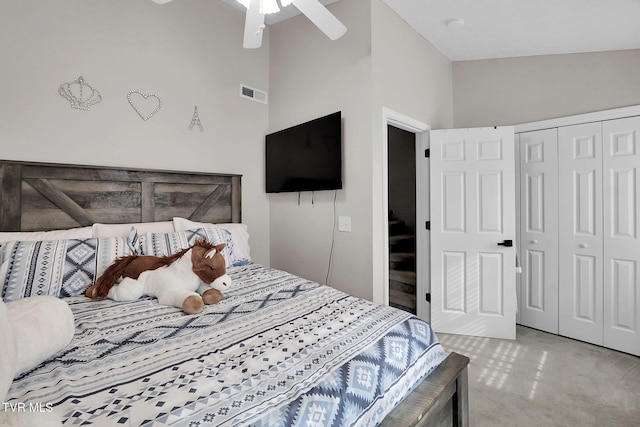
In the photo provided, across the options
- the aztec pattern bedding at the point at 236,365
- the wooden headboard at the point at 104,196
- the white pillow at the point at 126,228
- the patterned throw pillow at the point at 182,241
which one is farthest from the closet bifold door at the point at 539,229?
the white pillow at the point at 126,228

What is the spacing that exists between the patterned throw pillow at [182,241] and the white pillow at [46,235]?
0.35m

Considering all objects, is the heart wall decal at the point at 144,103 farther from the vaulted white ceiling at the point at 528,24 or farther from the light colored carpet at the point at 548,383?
the light colored carpet at the point at 548,383

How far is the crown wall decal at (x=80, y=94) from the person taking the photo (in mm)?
2105

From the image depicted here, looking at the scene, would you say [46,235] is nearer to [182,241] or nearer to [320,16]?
[182,241]

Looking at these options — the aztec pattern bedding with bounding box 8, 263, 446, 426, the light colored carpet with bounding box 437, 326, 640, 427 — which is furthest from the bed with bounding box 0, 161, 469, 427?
the light colored carpet with bounding box 437, 326, 640, 427

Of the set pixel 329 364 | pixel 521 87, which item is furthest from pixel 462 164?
pixel 329 364

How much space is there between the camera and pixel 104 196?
226 cm

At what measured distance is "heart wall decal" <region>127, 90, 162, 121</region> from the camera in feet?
7.84

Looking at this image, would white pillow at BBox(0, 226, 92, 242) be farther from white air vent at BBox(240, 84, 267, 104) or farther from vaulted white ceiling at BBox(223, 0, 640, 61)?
vaulted white ceiling at BBox(223, 0, 640, 61)

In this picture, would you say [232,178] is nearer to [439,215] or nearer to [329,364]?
[439,215]

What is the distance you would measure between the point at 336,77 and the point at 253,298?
6.35 feet

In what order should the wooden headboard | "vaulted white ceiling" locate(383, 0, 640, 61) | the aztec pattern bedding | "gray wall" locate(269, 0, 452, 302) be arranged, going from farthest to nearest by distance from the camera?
"gray wall" locate(269, 0, 452, 302), "vaulted white ceiling" locate(383, 0, 640, 61), the wooden headboard, the aztec pattern bedding

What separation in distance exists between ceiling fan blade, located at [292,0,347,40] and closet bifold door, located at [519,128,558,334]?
7.55 ft

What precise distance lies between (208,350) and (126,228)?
61.0 inches
